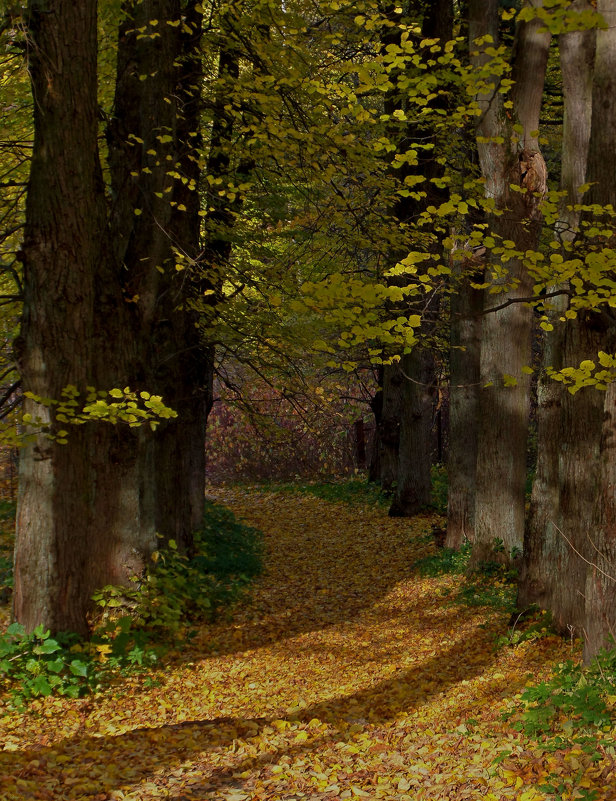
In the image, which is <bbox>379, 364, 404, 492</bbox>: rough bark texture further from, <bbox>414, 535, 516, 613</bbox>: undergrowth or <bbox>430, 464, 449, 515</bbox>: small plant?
<bbox>414, 535, 516, 613</bbox>: undergrowth

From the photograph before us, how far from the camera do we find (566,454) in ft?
22.5

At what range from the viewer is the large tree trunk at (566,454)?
6.85m

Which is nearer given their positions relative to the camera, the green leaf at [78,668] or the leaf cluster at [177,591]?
the green leaf at [78,668]

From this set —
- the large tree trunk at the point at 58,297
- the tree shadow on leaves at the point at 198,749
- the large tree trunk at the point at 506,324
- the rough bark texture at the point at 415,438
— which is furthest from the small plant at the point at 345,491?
the large tree trunk at the point at 58,297

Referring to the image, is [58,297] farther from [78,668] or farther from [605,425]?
[605,425]

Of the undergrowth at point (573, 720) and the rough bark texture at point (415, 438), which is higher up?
the rough bark texture at point (415, 438)

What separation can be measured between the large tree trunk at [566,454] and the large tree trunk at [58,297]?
4.32 metres

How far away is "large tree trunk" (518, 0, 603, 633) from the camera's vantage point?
685cm

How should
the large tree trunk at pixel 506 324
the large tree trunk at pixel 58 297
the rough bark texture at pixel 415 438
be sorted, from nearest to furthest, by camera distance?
the large tree trunk at pixel 58 297 < the large tree trunk at pixel 506 324 < the rough bark texture at pixel 415 438

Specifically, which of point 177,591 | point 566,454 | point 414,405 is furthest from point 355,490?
point 566,454

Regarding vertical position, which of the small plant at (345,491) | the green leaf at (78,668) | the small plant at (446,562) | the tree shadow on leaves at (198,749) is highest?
the small plant at (345,491)

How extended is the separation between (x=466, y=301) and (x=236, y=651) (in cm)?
634

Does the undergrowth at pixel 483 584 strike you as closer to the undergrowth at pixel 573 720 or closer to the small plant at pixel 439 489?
the undergrowth at pixel 573 720

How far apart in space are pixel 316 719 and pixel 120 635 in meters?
2.23
